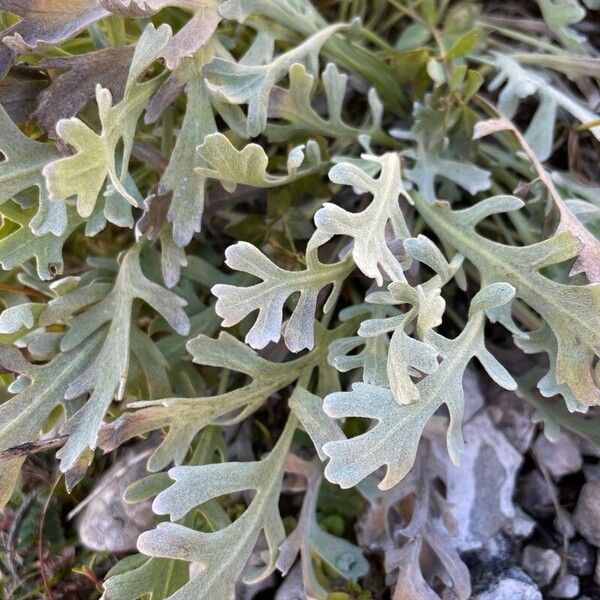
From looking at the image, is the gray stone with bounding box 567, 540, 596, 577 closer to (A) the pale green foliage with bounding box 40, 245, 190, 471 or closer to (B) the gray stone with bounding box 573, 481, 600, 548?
(B) the gray stone with bounding box 573, 481, 600, 548

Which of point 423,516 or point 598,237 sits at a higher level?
point 598,237

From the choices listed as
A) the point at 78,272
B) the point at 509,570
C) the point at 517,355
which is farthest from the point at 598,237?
the point at 78,272

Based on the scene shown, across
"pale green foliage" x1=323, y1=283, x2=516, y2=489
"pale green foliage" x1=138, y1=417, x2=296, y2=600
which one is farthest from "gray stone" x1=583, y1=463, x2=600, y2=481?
"pale green foliage" x1=138, y1=417, x2=296, y2=600

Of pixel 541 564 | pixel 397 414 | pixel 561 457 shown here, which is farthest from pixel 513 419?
pixel 397 414

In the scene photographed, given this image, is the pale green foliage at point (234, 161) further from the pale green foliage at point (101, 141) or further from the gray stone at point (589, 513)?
the gray stone at point (589, 513)

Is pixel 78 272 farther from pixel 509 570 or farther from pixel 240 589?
pixel 509 570

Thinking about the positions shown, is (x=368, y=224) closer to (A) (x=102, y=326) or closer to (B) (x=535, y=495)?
(A) (x=102, y=326)

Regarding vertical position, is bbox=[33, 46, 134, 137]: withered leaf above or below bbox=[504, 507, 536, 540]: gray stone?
above
